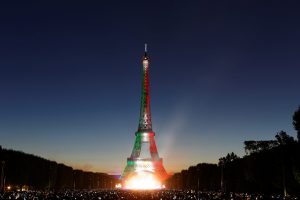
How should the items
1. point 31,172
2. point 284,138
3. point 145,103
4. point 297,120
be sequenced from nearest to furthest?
point 297,120 < point 284,138 < point 31,172 < point 145,103

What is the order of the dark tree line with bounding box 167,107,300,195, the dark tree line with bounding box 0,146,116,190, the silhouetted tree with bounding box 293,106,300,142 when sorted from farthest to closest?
the dark tree line with bounding box 0,146,116,190 < the dark tree line with bounding box 167,107,300,195 < the silhouetted tree with bounding box 293,106,300,142

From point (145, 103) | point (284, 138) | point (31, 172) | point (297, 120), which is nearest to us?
point (297, 120)

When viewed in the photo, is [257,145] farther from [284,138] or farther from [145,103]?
[145,103]

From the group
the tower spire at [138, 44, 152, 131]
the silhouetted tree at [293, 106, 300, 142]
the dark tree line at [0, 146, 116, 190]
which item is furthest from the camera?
the tower spire at [138, 44, 152, 131]

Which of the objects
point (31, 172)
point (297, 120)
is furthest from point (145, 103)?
point (297, 120)

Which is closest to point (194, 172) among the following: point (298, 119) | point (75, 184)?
point (75, 184)

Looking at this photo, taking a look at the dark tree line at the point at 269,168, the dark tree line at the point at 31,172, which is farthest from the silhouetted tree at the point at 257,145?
the dark tree line at the point at 31,172

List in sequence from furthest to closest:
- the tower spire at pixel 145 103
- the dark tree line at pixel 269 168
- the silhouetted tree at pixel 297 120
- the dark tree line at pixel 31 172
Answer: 1. the tower spire at pixel 145 103
2. the dark tree line at pixel 31 172
3. the dark tree line at pixel 269 168
4. the silhouetted tree at pixel 297 120

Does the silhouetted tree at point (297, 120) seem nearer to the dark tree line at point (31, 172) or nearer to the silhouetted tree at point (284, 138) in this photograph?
the silhouetted tree at point (284, 138)

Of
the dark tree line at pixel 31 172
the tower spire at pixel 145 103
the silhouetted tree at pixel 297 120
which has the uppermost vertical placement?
the tower spire at pixel 145 103

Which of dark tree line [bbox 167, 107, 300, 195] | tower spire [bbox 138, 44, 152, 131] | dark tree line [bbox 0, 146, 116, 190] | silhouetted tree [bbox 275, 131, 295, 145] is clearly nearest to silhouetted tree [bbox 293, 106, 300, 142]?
dark tree line [bbox 167, 107, 300, 195]

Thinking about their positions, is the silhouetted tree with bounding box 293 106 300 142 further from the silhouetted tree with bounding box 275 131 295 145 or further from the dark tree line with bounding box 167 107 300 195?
the silhouetted tree with bounding box 275 131 295 145

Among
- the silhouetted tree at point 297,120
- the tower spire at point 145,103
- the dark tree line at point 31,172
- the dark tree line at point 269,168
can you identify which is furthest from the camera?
the tower spire at point 145,103

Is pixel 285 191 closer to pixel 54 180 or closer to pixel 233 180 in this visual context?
pixel 233 180
